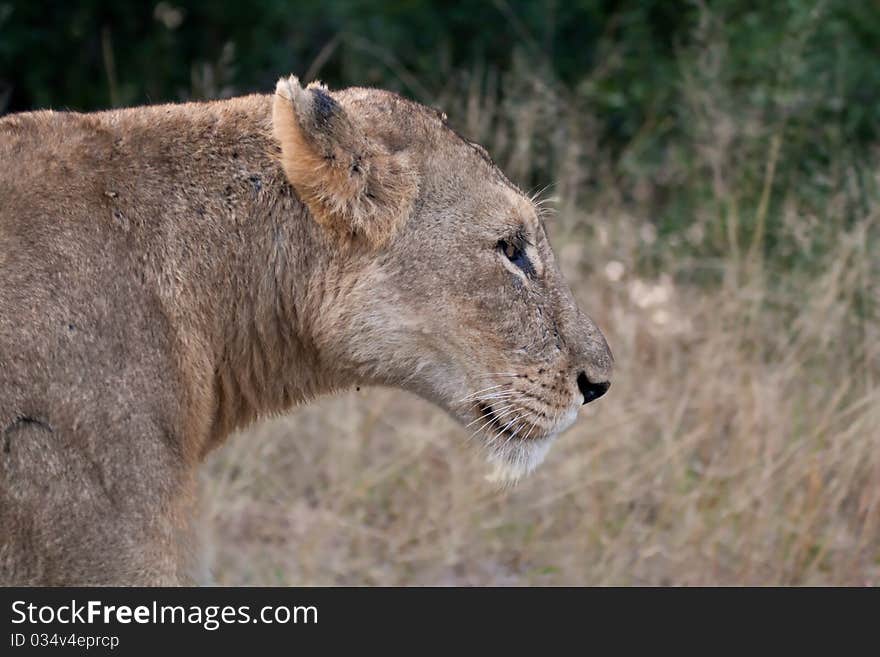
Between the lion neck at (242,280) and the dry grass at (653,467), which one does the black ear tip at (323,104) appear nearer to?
the lion neck at (242,280)

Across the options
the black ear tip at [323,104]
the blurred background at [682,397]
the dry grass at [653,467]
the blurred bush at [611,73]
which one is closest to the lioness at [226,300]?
the black ear tip at [323,104]

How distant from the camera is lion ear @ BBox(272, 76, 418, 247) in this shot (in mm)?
3537

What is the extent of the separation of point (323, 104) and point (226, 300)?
1.85ft

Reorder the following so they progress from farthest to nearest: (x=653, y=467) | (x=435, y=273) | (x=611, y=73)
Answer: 1. (x=611, y=73)
2. (x=653, y=467)
3. (x=435, y=273)

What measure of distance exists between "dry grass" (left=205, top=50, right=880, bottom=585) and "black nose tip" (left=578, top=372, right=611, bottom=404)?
1.72 m

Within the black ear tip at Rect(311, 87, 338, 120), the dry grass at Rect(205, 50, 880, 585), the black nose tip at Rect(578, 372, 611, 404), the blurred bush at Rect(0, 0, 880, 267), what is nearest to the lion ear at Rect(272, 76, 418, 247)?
the black ear tip at Rect(311, 87, 338, 120)

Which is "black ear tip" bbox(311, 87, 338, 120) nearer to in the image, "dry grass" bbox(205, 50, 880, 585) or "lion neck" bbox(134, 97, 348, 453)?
"lion neck" bbox(134, 97, 348, 453)

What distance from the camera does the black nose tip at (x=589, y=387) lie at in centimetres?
399

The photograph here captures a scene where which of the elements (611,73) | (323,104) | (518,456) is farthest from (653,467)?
(611,73)

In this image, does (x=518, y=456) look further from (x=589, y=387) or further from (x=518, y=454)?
(x=589, y=387)

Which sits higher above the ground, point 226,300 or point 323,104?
point 323,104

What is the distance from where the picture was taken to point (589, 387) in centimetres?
402

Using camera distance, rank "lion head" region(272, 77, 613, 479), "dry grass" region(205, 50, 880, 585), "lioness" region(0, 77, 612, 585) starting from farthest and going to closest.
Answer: "dry grass" region(205, 50, 880, 585)
"lion head" region(272, 77, 613, 479)
"lioness" region(0, 77, 612, 585)

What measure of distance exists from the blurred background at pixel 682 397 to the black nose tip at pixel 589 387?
897 millimetres
